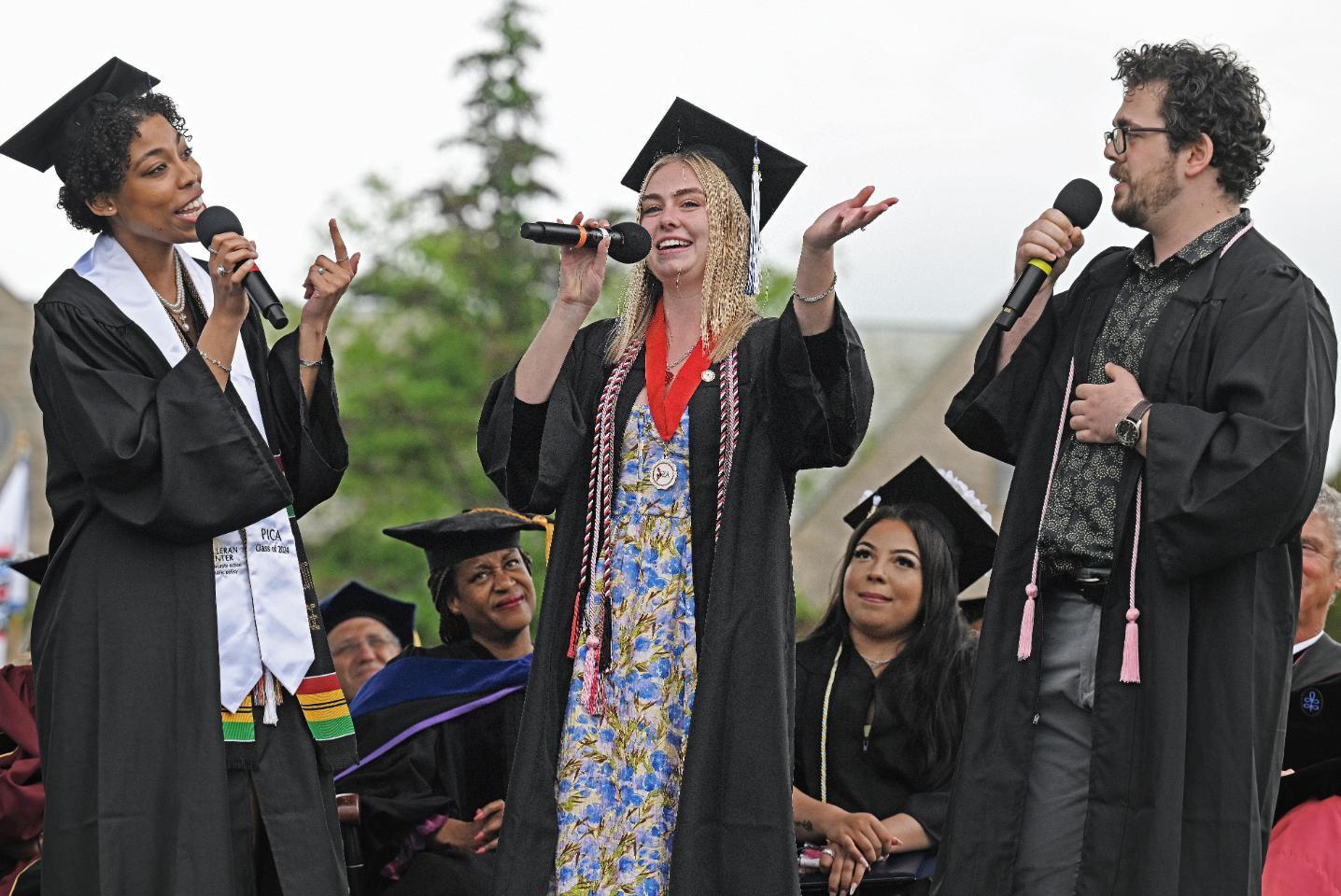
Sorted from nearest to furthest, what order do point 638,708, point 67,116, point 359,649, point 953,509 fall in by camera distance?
1. point 638,708
2. point 67,116
3. point 953,509
4. point 359,649

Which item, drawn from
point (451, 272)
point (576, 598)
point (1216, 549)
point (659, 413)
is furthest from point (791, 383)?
point (451, 272)

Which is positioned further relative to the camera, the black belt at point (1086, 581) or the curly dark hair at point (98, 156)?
the curly dark hair at point (98, 156)

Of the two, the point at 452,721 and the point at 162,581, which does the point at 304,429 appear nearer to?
the point at 162,581

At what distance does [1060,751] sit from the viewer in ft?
12.9

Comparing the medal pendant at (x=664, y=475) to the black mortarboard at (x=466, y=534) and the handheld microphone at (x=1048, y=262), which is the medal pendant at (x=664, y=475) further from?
the black mortarboard at (x=466, y=534)

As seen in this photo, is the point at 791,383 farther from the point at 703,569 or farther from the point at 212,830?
the point at 212,830

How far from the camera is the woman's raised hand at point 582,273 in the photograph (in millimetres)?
4234

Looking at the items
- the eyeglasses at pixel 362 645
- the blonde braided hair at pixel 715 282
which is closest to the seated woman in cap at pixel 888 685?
the blonde braided hair at pixel 715 282

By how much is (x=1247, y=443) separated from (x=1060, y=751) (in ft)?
2.74

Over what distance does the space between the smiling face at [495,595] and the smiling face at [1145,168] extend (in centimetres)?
325

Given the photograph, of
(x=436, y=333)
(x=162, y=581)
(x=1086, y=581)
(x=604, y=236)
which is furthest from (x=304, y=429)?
(x=436, y=333)

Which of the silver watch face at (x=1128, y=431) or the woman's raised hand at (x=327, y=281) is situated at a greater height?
the woman's raised hand at (x=327, y=281)

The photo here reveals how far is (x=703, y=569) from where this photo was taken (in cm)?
417

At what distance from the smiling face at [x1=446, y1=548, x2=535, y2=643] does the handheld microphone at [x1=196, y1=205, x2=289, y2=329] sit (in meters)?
2.60
